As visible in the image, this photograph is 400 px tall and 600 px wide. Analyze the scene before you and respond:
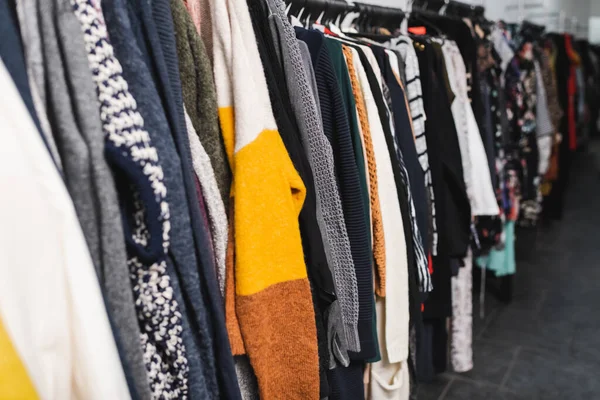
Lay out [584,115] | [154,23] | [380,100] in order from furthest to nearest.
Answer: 1. [584,115]
2. [380,100]
3. [154,23]

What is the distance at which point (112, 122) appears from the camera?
0.58 m

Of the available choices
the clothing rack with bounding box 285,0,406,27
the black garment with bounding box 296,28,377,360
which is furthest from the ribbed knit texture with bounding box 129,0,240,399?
the clothing rack with bounding box 285,0,406,27

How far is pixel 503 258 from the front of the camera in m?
2.47

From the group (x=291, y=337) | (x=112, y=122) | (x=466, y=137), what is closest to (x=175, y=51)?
(x=112, y=122)

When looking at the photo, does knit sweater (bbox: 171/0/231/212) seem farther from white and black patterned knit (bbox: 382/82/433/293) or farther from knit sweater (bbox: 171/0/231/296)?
white and black patterned knit (bbox: 382/82/433/293)

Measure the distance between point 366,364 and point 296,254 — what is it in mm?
553

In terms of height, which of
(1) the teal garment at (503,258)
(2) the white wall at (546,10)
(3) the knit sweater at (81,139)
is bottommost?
(1) the teal garment at (503,258)

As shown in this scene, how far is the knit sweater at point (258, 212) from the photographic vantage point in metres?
0.78

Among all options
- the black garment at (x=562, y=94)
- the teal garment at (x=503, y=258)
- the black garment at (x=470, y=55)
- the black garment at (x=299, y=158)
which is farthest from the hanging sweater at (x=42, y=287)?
the black garment at (x=562, y=94)

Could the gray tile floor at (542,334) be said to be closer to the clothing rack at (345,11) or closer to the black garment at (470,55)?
the black garment at (470,55)

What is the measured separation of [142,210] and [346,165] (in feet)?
1.69

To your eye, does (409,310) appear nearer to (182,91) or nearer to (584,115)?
(182,91)

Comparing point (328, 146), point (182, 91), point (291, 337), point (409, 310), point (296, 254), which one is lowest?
point (409, 310)

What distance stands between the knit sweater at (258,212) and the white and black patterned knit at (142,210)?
5.8 inches
